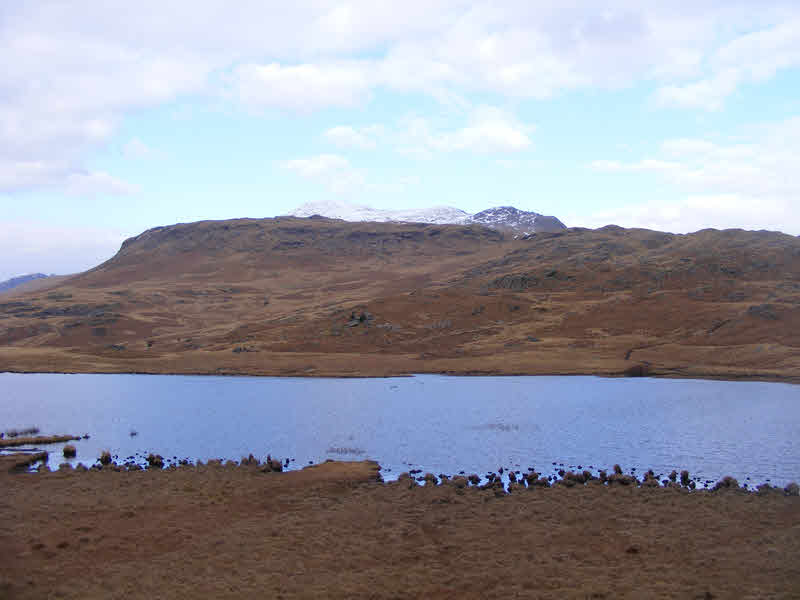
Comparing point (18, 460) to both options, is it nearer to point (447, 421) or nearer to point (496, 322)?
point (447, 421)

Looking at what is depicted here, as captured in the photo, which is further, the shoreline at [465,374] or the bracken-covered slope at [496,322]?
the bracken-covered slope at [496,322]

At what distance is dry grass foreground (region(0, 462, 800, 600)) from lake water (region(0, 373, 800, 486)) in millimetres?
5633

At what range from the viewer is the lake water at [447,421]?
37.2 m

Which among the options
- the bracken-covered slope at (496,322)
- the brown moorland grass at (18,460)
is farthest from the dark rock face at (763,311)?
the brown moorland grass at (18,460)

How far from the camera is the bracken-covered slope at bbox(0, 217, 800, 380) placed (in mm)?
86000

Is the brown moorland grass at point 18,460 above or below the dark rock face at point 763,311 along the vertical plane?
below

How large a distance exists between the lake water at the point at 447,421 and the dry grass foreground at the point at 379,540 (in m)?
5.63

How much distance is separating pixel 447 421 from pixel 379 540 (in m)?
25.6

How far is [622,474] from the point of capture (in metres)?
32.0

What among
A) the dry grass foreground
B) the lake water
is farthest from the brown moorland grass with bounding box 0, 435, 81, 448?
the dry grass foreground

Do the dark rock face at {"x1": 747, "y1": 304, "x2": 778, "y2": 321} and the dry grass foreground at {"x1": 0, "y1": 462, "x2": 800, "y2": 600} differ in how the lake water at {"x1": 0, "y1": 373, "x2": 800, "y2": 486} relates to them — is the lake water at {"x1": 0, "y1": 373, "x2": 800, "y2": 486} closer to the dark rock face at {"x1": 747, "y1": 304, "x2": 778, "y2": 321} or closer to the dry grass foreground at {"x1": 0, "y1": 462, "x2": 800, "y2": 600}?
the dry grass foreground at {"x1": 0, "y1": 462, "x2": 800, "y2": 600}

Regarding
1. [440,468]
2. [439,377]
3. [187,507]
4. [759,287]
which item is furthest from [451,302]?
[187,507]

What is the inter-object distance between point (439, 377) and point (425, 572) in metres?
59.9

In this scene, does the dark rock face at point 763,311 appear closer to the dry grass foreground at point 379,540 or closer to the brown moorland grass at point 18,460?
the dry grass foreground at point 379,540
